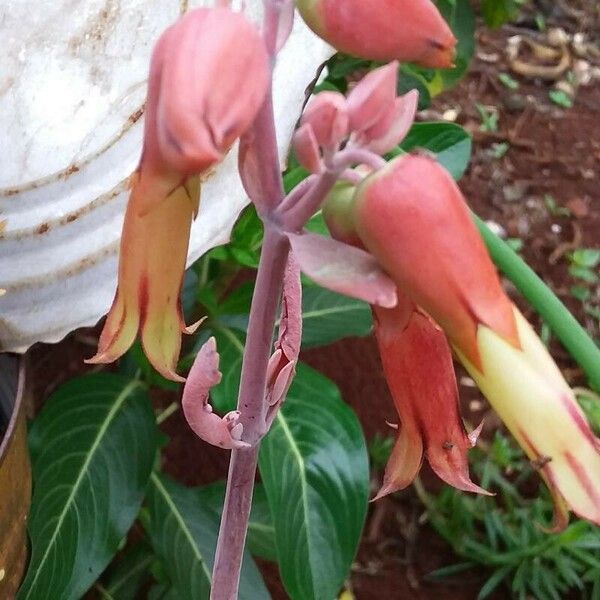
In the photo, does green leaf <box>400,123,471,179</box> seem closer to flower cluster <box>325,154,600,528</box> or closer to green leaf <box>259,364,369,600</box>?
green leaf <box>259,364,369,600</box>

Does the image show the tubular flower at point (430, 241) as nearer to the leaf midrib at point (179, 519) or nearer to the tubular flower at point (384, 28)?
the tubular flower at point (384, 28)

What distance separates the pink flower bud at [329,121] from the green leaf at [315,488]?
1.51 feet

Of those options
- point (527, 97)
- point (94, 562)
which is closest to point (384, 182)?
point (94, 562)

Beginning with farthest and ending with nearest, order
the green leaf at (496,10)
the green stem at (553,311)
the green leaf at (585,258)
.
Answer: the green leaf at (585,258), the green leaf at (496,10), the green stem at (553,311)

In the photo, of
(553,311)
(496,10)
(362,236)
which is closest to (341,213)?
(362,236)

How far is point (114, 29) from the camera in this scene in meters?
0.54

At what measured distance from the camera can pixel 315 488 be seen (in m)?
0.71

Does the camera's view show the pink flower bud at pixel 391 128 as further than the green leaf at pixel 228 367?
No

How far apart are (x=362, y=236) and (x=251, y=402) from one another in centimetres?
12

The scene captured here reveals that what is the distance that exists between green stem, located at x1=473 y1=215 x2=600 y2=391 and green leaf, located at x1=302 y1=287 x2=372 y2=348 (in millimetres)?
309

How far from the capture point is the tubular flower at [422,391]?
312 mm

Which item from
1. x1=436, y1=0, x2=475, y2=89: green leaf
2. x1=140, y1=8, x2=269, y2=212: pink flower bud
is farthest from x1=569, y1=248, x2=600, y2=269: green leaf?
x1=140, y1=8, x2=269, y2=212: pink flower bud

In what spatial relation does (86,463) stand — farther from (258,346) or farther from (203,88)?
(203,88)

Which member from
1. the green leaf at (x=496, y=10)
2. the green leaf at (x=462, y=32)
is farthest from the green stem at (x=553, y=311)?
the green leaf at (x=496, y=10)
